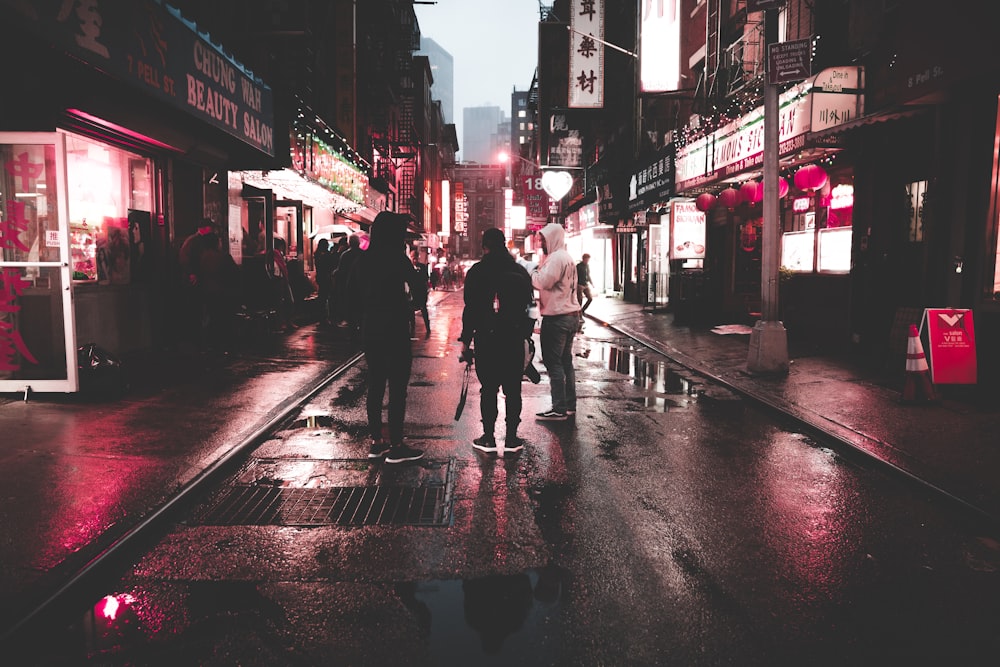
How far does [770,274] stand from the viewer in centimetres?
1078

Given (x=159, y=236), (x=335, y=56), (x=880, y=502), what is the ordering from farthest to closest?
1. (x=335, y=56)
2. (x=159, y=236)
3. (x=880, y=502)

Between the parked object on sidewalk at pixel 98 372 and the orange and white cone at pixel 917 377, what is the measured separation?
9318 mm

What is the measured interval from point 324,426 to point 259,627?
4318 millimetres

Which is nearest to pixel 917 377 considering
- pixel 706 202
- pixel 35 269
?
pixel 706 202

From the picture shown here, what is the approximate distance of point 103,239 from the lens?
10.9 metres

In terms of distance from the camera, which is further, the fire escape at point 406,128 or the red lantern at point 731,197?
the fire escape at point 406,128

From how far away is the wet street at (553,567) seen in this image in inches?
127

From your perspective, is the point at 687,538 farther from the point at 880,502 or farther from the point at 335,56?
the point at 335,56

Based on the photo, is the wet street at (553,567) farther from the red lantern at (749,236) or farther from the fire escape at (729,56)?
the red lantern at (749,236)

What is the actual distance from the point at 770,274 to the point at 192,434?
8367mm

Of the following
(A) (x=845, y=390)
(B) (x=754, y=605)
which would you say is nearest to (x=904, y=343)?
(A) (x=845, y=390)

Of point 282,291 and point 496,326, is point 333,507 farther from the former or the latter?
point 282,291

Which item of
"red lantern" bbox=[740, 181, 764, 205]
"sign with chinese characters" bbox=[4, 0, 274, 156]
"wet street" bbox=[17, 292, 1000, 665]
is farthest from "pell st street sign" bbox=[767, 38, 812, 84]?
"sign with chinese characters" bbox=[4, 0, 274, 156]

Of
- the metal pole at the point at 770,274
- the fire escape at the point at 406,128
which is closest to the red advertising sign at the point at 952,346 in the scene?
the metal pole at the point at 770,274
